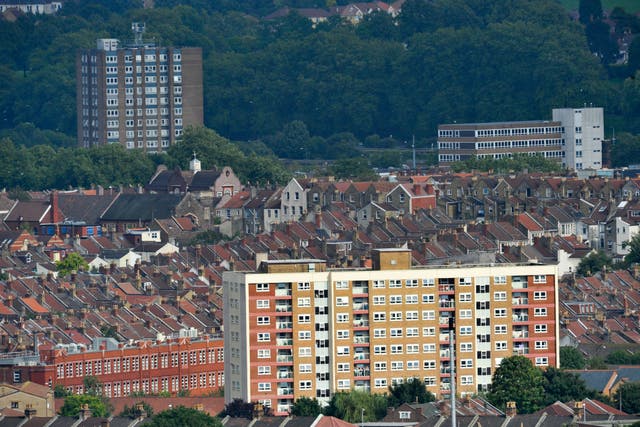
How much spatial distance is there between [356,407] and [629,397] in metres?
6.59

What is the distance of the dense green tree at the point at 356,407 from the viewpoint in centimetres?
7262

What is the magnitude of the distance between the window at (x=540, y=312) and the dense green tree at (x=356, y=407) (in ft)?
25.5

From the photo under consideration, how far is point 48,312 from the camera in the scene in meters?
94.6

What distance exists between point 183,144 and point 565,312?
77573 millimetres

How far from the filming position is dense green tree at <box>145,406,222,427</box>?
6812 cm

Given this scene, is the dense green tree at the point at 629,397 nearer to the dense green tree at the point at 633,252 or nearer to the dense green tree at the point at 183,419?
the dense green tree at the point at 183,419

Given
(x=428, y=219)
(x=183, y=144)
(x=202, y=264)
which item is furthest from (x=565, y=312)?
(x=183, y=144)

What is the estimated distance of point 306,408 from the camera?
242 ft

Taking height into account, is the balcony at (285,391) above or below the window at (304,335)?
below

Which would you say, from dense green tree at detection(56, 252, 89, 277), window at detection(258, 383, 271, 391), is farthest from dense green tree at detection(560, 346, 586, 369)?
dense green tree at detection(56, 252, 89, 277)

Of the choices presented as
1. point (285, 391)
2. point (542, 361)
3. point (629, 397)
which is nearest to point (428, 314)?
point (542, 361)

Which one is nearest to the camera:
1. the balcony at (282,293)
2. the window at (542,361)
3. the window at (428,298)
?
the balcony at (282,293)

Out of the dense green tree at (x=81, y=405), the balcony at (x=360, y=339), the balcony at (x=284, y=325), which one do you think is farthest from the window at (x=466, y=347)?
the dense green tree at (x=81, y=405)

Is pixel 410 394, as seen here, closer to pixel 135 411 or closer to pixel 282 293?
pixel 282 293
